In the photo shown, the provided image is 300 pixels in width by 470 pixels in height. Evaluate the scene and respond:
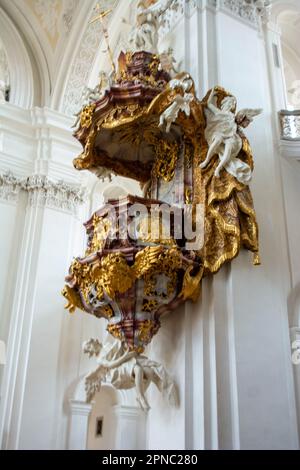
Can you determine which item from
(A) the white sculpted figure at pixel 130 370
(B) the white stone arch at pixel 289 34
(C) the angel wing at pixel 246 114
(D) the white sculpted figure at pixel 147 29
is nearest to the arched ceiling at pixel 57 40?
(B) the white stone arch at pixel 289 34

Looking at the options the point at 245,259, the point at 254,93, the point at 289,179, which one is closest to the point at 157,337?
the point at 245,259

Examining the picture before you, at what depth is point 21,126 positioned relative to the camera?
959 centimetres

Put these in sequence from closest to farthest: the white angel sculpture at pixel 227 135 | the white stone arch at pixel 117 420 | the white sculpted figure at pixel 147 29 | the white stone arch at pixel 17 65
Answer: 1. the white angel sculpture at pixel 227 135
2. the white sculpted figure at pixel 147 29
3. the white stone arch at pixel 117 420
4. the white stone arch at pixel 17 65

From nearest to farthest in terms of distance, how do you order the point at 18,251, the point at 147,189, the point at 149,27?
the point at 147,189
the point at 149,27
the point at 18,251

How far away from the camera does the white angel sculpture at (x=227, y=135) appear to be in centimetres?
434

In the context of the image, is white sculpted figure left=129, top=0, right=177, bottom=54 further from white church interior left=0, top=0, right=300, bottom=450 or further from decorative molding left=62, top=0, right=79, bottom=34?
decorative molding left=62, top=0, right=79, bottom=34

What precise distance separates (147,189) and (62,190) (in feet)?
13.4

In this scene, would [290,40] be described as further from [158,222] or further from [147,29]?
[158,222]

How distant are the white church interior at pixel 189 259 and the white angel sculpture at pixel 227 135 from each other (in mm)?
55

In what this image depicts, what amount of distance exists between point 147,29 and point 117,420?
640 centimetres

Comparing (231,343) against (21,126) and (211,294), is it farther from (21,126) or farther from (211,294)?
(21,126)

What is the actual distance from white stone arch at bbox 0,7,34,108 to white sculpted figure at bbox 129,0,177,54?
15.4ft

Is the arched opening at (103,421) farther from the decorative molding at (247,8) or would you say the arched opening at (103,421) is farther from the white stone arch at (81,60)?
the decorative molding at (247,8)

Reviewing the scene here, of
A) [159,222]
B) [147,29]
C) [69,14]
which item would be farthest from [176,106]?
[69,14]
